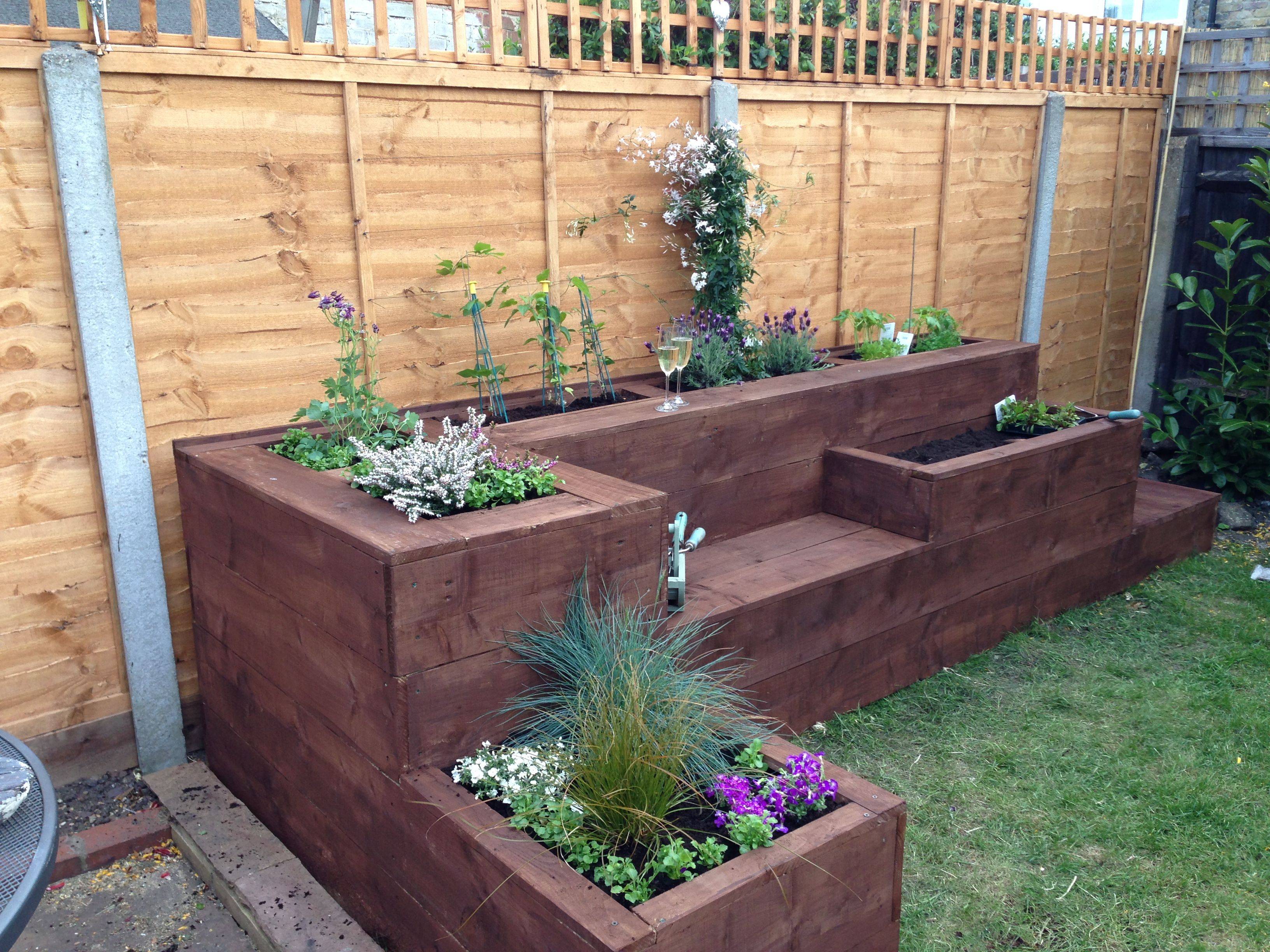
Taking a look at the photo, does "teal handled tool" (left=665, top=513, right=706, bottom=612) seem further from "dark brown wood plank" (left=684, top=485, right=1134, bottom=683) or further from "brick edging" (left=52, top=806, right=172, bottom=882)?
"brick edging" (left=52, top=806, right=172, bottom=882)

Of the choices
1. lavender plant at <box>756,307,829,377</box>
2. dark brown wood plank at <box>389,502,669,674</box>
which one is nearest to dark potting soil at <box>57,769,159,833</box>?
dark brown wood plank at <box>389,502,669,674</box>

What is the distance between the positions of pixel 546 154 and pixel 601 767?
247 cm

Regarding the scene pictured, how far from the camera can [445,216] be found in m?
3.73

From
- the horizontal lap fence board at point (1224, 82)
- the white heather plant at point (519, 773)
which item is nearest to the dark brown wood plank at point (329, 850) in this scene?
the white heather plant at point (519, 773)

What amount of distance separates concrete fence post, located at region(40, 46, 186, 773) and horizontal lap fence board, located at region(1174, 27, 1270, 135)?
612 cm

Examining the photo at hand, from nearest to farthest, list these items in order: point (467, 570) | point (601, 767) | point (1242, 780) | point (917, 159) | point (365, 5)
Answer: point (601, 767)
point (467, 570)
point (1242, 780)
point (917, 159)
point (365, 5)

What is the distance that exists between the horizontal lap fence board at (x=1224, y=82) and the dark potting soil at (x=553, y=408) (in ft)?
14.9

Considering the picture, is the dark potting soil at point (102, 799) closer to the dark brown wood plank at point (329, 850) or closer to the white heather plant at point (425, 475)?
the dark brown wood plank at point (329, 850)

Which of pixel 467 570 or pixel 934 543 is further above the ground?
pixel 467 570

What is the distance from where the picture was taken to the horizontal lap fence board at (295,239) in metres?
3.02

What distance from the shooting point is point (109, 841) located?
3.07 m

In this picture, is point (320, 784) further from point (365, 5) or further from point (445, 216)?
point (365, 5)

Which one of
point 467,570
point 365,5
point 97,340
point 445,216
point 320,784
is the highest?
point 365,5

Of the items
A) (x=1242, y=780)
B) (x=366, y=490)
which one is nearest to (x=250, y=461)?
(x=366, y=490)
